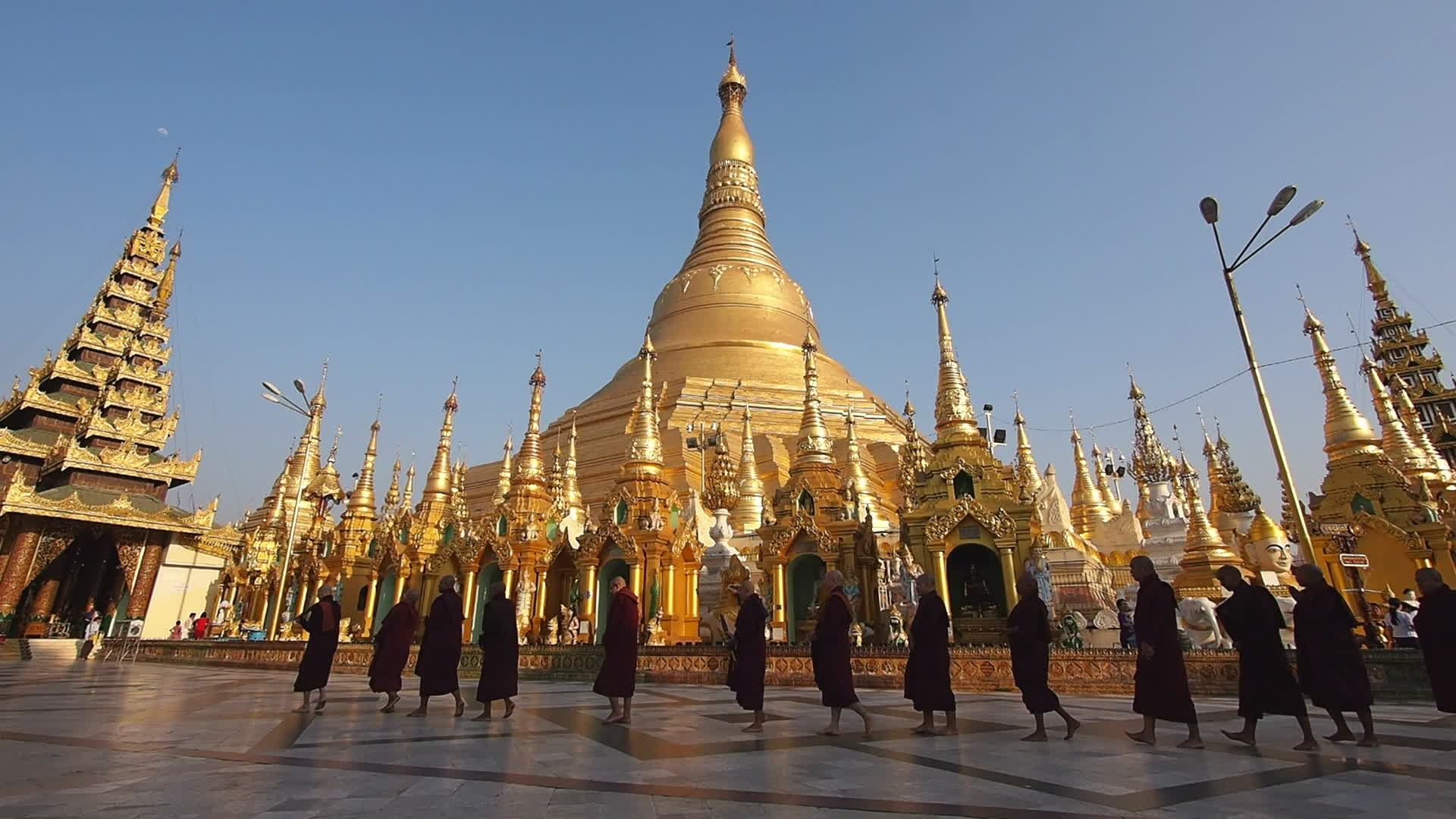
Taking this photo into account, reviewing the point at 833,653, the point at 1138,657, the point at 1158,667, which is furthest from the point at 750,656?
the point at 1158,667

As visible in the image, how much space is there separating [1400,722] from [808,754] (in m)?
6.34

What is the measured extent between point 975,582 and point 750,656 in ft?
36.8

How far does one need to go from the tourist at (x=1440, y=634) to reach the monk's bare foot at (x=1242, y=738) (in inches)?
91.4

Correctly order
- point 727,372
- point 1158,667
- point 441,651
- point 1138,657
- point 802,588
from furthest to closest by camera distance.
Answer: point 727,372, point 802,588, point 441,651, point 1138,657, point 1158,667

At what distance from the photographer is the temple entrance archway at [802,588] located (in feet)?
59.8

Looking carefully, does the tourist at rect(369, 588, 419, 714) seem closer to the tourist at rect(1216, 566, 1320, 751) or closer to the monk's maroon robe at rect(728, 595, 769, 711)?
the monk's maroon robe at rect(728, 595, 769, 711)

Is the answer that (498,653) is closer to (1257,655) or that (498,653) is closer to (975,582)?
(1257,655)

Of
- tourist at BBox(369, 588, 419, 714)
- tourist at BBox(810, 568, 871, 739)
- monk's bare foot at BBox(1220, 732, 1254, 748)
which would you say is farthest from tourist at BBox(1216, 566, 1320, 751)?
tourist at BBox(369, 588, 419, 714)

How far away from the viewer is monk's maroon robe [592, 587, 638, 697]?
24.7 ft

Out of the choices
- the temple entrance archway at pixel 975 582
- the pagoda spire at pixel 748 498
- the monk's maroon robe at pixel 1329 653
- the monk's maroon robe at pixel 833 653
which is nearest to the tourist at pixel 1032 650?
the monk's maroon robe at pixel 833 653

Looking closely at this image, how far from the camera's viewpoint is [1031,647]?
6.53 m

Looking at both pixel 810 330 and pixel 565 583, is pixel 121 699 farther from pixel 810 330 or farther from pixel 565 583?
pixel 810 330

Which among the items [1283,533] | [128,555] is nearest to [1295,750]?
[1283,533]

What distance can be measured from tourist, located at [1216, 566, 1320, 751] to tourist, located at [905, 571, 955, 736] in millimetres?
1548
